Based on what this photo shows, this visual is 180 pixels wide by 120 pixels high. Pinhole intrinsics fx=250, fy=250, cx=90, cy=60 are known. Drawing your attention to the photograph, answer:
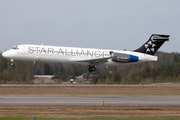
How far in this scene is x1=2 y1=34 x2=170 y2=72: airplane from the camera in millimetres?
36344

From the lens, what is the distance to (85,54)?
3809 cm

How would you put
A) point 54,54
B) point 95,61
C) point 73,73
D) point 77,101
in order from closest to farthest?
1. point 77,101
2. point 54,54
3. point 95,61
4. point 73,73

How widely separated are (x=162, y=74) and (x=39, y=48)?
102 ft

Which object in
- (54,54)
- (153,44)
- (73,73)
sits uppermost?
(153,44)

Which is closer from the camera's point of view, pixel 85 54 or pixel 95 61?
pixel 85 54

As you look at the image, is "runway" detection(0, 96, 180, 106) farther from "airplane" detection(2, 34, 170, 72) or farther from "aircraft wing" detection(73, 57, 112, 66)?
"aircraft wing" detection(73, 57, 112, 66)

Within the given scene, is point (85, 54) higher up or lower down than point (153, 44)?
lower down

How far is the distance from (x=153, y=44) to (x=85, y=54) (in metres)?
12.3

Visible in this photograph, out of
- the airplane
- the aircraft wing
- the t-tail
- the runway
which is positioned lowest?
the runway

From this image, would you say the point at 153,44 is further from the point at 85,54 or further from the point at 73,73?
the point at 73,73

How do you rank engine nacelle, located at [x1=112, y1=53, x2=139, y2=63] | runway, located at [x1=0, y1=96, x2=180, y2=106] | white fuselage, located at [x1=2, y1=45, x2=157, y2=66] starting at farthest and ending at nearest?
engine nacelle, located at [x1=112, y1=53, x2=139, y2=63], white fuselage, located at [x1=2, y1=45, x2=157, y2=66], runway, located at [x1=0, y1=96, x2=180, y2=106]

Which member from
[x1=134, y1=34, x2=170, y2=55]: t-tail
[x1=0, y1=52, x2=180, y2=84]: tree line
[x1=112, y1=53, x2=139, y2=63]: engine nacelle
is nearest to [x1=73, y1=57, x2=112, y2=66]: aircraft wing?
[x1=112, y1=53, x2=139, y2=63]: engine nacelle

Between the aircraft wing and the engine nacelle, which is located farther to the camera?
the engine nacelle

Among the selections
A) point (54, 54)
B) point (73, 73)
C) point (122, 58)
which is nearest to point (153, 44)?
point (122, 58)
